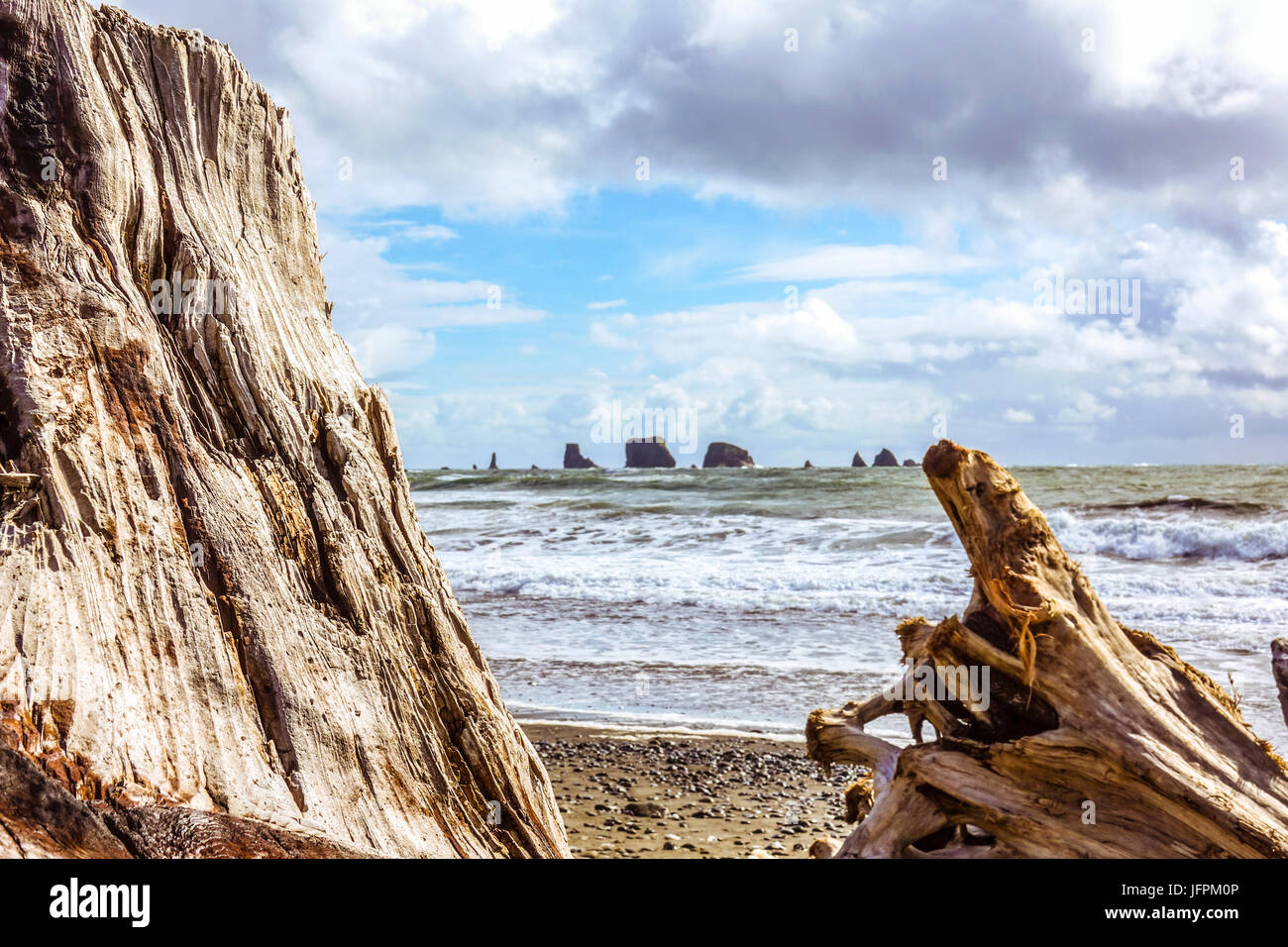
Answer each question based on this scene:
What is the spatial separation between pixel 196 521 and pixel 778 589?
1205 centimetres

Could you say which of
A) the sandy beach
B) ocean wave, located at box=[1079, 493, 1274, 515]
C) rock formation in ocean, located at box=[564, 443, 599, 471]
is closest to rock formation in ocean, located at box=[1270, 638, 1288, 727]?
the sandy beach

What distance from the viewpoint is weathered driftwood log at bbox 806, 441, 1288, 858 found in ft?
10.4

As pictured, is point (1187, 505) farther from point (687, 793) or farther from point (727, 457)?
point (727, 457)

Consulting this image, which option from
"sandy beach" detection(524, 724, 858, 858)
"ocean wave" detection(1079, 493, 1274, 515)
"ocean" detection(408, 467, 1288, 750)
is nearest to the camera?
"sandy beach" detection(524, 724, 858, 858)

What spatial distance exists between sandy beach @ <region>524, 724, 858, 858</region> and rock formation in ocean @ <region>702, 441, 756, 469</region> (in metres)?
72.0

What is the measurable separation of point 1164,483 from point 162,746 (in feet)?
115

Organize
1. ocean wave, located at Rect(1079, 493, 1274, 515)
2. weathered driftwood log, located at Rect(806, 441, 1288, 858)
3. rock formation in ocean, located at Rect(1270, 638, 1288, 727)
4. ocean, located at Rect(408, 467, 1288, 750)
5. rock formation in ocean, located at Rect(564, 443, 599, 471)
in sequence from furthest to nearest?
rock formation in ocean, located at Rect(564, 443, 599, 471) → ocean wave, located at Rect(1079, 493, 1274, 515) → ocean, located at Rect(408, 467, 1288, 750) → rock formation in ocean, located at Rect(1270, 638, 1288, 727) → weathered driftwood log, located at Rect(806, 441, 1288, 858)

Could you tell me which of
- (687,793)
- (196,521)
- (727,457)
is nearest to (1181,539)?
(687,793)

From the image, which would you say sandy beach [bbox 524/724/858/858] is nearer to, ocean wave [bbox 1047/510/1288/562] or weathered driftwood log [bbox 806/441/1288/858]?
weathered driftwood log [bbox 806/441/1288/858]

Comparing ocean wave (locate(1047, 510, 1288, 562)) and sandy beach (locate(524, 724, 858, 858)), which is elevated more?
ocean wave (locate(1047, 510, 1288, 562))

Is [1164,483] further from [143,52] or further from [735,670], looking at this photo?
[143,52]

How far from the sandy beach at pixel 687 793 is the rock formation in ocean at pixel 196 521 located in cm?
220

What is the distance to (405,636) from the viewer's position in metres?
3.64
